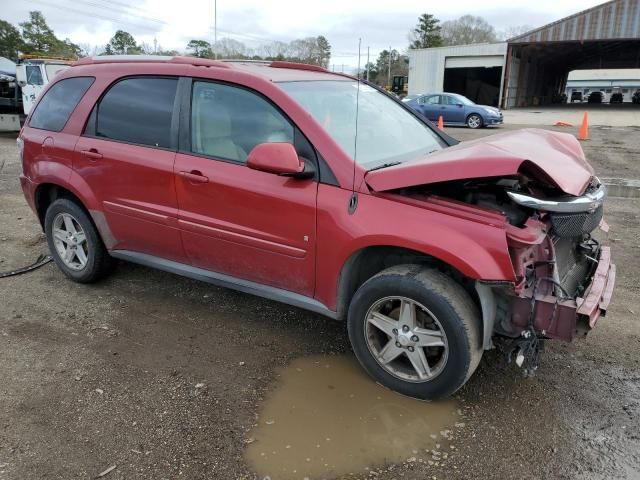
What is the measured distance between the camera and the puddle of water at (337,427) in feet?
8.32

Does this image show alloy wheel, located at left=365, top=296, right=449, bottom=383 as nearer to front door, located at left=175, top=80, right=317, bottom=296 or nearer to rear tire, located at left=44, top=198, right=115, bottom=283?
front door, located at left=175, top=80, right=317, bottom=296

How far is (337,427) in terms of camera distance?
2779 mm

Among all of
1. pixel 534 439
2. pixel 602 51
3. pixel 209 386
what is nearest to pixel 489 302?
pixel 534 439

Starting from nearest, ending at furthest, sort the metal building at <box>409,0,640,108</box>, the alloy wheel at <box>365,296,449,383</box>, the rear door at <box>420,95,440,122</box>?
the alloy wheel at <box>365,296,449,383</box> → the rear door at <box>420,95,440,122</box> → the metal building at <box>409,0,640,108</box>

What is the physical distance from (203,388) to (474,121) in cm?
1992

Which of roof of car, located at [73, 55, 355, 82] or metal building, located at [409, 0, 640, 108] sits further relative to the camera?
metal building, located at [409, 0, 640, 108]

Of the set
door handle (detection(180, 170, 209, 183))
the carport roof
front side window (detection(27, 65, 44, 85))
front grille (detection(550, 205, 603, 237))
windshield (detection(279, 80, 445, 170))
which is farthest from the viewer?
the carport roof

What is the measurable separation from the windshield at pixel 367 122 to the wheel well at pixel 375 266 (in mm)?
517

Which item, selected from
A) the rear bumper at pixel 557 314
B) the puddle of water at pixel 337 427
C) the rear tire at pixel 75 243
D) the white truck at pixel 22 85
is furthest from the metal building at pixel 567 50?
the puddle of water at pixel 337 427

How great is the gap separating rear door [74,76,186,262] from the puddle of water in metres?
1.42

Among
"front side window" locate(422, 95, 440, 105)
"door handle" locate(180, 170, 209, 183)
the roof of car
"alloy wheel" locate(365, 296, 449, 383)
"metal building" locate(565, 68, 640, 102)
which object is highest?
"metal building" locate(565, 68, 640, 102)

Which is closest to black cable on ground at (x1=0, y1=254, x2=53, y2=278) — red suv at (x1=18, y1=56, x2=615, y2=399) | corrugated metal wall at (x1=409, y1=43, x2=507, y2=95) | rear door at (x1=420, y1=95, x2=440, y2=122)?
red suv at (x1=18, y1=56, x2=615, y2=399)

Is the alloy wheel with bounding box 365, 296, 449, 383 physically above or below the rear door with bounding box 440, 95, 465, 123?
below

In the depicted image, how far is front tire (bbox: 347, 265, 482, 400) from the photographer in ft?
8.99
